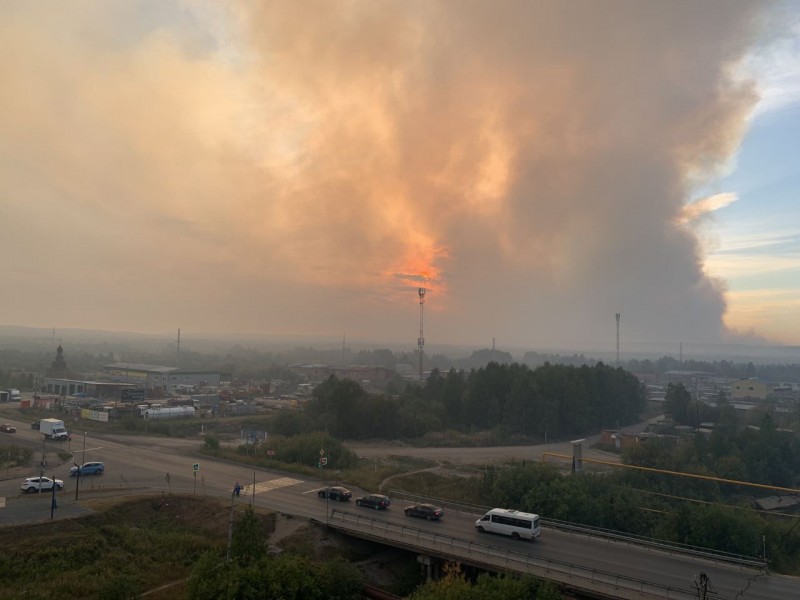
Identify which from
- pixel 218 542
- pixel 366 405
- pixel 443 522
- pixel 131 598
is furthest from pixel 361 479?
pixel 366 405

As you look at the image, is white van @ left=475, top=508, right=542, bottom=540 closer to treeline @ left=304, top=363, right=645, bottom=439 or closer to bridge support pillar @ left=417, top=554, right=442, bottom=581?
bridge support pillar @ left=417, top=554, right=442, bottom=581

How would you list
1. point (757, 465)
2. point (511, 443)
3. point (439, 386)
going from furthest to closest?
point (439, 386) < point (511, 443) < point (757, 465)

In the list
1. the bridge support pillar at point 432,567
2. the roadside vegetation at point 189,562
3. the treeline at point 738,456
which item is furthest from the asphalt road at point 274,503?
the treeline at point 738,456

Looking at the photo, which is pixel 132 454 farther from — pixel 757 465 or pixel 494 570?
pixel 757 465

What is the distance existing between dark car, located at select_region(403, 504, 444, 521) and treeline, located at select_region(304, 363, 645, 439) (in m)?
37.8

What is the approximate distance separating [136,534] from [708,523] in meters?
31.1

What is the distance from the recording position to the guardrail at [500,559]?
20.6 m

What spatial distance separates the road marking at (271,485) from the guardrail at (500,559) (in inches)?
299

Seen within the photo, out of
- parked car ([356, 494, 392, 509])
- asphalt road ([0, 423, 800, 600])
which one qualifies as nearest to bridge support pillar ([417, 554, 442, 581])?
asphalt road ([0, 423, 800, 600])

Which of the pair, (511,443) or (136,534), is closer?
(136,534)

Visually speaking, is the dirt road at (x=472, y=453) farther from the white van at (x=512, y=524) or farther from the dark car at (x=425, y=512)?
the white van at (x=512, y=524)

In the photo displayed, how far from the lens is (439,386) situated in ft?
274

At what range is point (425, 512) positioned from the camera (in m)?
30.1

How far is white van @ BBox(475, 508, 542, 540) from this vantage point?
87.8 feet
